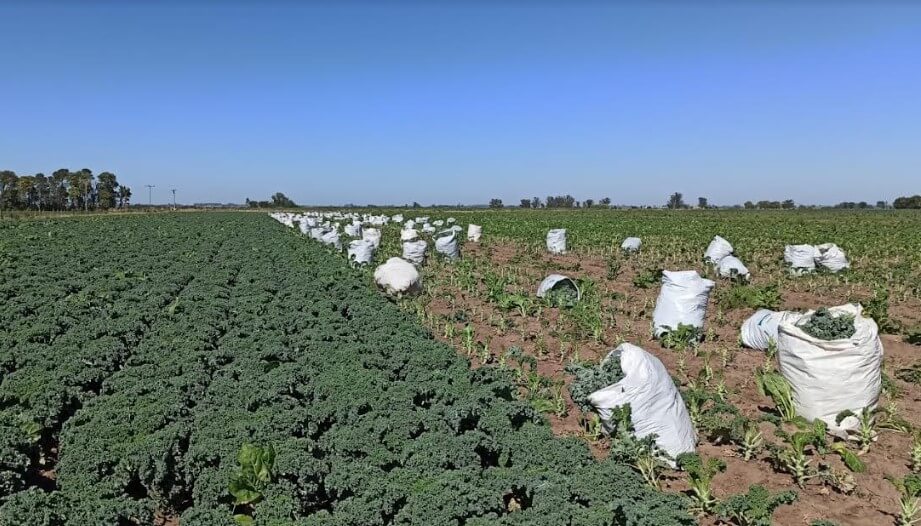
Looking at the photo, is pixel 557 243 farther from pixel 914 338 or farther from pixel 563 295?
pixel 914 338

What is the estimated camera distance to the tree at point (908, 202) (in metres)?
101

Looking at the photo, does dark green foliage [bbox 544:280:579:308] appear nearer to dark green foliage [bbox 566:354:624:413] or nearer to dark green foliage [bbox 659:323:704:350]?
dark green foliage [bbox 659:323:704:350]

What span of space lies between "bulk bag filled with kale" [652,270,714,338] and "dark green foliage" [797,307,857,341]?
301 cm

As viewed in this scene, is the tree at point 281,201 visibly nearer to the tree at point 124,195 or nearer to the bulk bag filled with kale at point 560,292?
the tree at point 124,195

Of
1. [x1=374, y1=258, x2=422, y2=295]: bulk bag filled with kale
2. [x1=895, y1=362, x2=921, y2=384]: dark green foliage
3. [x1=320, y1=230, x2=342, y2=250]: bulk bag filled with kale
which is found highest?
[x1=320, y1=230, x2=342, y2=250]: bulk bag filled with kale

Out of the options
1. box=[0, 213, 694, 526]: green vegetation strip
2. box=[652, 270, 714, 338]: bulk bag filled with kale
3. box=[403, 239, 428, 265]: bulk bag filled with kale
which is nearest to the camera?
box=[0, 213, 694, 526]: green vegetation strip

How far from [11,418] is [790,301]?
13.5m

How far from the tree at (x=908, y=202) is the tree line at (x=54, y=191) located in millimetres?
140982

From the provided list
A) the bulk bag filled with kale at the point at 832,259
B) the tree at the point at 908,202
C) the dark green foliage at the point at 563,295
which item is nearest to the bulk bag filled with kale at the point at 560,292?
the dark green foliage at the point at 563,295

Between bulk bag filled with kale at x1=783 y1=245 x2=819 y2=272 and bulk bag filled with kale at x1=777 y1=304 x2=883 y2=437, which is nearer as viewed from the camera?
bulk bag filled with kale at x1=777 y1=304 x2=883 y2=437

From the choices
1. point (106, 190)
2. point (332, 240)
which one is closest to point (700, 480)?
point (332, 240)

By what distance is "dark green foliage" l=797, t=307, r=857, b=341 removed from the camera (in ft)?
18.9

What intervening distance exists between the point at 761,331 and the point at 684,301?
3.84 feet

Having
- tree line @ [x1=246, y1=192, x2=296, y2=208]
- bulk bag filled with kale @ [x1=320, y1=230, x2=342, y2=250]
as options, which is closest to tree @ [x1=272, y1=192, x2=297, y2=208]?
tree line @ [x1=246, y1=192, x2=296, y2=208]
